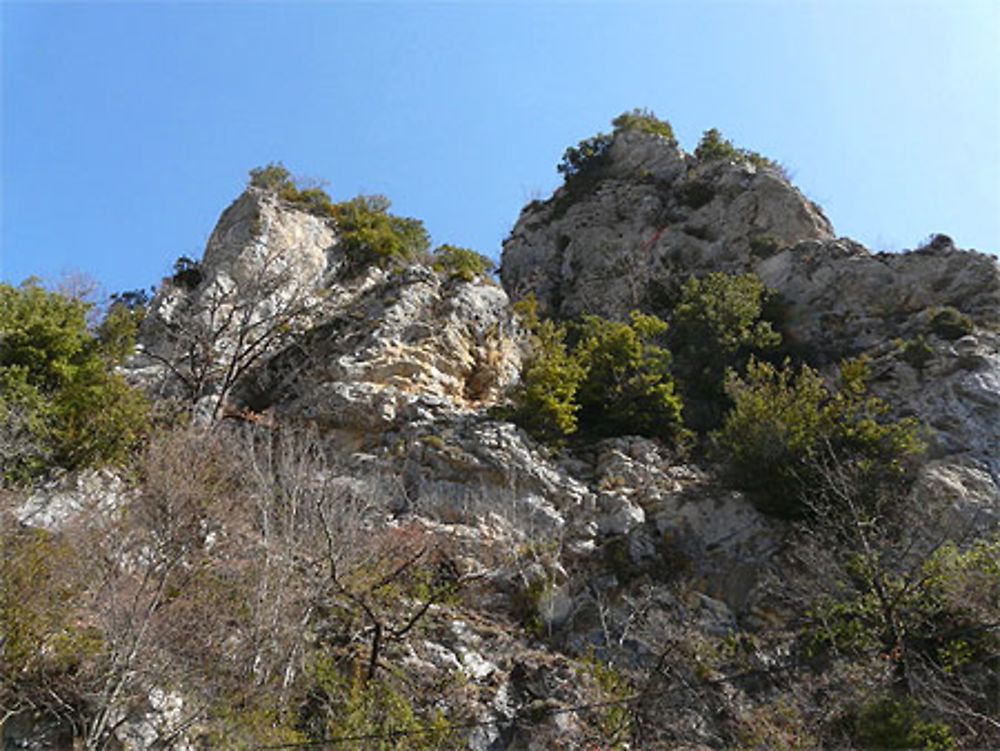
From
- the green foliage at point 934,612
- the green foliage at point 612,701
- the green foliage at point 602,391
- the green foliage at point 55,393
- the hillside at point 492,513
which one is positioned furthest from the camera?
the green foliage at point 602,391

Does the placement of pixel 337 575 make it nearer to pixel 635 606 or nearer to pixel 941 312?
pixel 635 606

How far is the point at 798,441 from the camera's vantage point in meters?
15.6

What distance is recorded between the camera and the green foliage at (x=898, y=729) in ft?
31.4

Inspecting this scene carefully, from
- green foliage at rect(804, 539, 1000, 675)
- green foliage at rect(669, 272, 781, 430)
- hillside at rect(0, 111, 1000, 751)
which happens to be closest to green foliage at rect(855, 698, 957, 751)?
hillside at rect(0, 111, 1000, 751)

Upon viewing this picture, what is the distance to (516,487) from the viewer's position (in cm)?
1571

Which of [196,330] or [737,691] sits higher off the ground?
[196,330]

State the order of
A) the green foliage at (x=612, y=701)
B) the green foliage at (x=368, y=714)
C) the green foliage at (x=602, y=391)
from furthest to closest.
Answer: the green foliage at (x=602, y=391) < the green foliage at (x=612, y=701) < the green foliage at (x=368, y=714)

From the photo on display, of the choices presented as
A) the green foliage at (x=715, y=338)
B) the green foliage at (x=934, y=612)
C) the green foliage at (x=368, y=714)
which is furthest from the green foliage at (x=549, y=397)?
the green foliage at (x=368, y=714)

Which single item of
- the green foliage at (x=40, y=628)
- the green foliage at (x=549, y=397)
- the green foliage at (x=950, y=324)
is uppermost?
the green foliage at (x=950, y=324)

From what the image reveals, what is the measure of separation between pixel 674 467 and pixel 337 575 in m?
8.92

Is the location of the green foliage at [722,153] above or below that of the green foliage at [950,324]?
above

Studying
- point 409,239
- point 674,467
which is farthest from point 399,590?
point 409,239

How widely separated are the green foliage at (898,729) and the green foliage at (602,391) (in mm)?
8849

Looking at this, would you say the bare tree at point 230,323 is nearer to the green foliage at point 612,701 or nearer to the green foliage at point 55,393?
the green foliage at point 55,393
